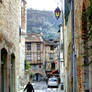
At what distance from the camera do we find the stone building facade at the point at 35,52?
6062cm

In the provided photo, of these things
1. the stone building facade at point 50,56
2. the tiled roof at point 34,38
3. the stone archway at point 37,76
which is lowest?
the stone archway at point 37,76

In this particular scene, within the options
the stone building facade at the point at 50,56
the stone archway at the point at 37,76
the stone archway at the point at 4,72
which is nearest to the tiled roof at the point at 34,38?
the stone building facade at the point at 50,56

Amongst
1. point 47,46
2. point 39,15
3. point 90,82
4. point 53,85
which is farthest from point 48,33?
point 90,82

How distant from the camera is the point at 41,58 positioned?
61781 millimetres

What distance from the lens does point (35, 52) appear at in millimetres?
62000

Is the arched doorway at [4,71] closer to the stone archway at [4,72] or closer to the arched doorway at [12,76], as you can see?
the stone archway at [4,72]

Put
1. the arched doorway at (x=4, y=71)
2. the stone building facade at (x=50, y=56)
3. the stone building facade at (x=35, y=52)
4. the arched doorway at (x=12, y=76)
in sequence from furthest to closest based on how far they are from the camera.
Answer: the stone building facade at (x=50, y=56)
the stone building facade at (x=35, y=52)
the arched doorway at (x=12, y=76)
the arched doorway at (x=4, y=71)

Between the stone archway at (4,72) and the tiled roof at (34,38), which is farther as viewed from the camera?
the tiled roof at (34,38)

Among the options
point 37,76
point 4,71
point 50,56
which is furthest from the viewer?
point 50,56

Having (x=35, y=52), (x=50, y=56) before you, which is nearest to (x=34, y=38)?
(x=35, y=52)

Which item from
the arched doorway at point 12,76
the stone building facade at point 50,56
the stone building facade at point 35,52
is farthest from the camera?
the stone building facade at point 50,56

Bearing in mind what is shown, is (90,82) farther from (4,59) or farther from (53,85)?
(53,85)

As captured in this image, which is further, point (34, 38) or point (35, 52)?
point (35, 52)

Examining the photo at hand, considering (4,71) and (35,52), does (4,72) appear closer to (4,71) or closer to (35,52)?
(4,71)
